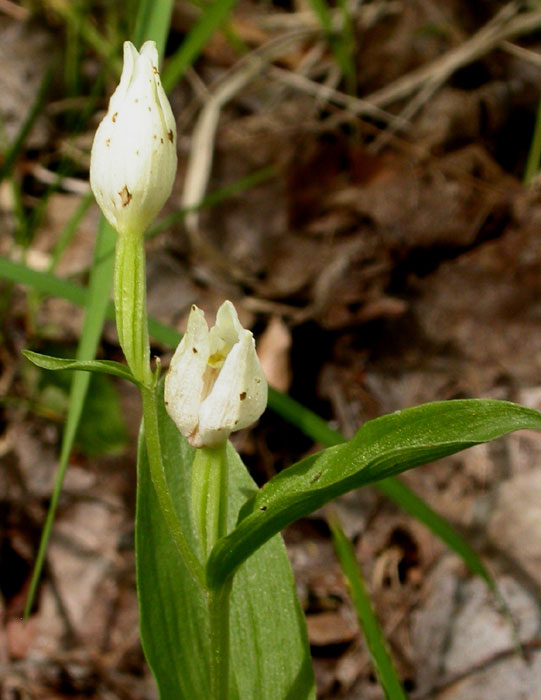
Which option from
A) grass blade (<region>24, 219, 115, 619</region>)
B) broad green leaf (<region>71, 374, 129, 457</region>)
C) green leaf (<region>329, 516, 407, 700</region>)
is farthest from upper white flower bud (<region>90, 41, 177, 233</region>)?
broad green leaf (<region>71, 374, 129, 457</region>)

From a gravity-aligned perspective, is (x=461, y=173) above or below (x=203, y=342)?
above

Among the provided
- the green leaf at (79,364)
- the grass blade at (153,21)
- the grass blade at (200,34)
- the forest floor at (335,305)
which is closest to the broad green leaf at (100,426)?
the forest floor at (335,305)

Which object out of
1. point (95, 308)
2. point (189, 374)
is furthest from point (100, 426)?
point (189, 374)

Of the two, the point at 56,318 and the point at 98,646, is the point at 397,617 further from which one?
the point at 56,318

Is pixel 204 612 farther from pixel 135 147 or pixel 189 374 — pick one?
pixel 135 147

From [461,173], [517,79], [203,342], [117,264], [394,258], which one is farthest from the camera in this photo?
[517,79]

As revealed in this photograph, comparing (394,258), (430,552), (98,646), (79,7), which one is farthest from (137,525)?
(79,7)

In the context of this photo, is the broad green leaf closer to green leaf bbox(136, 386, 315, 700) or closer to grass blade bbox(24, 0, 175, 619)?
grass blade bbox(24, 0, 175, 619)
